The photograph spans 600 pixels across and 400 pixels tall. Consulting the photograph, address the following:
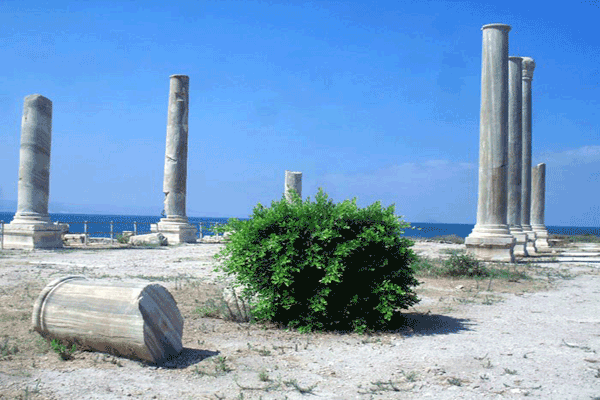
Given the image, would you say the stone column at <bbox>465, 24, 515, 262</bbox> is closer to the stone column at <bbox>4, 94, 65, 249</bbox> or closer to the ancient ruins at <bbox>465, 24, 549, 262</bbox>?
the ancient ruins at <bbox>465, 24, 549, 262</bbox>

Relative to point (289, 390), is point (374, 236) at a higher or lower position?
higher

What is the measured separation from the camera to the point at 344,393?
4.68m

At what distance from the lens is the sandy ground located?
185 inches

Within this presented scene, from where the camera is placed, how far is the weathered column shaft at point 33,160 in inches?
762

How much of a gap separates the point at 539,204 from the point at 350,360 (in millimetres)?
25559

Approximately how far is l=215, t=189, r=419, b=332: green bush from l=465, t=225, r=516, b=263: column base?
31.4ft

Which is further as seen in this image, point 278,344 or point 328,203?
point 328,203

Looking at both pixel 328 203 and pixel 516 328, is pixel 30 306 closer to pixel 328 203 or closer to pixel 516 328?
pixel 328 203

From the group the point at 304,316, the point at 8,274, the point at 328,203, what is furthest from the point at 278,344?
the point at 8,274

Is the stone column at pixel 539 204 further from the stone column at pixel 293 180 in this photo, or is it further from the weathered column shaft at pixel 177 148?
the weathered column shaft at pixel 177 148

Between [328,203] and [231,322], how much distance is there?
6.36 ft

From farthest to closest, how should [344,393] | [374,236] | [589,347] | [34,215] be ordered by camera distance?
1. [34,215]
2. [374,236]
3. [589,347]
4. [344,393]

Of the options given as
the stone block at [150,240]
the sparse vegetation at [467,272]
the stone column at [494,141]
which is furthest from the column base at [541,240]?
the stone block at [150,240]

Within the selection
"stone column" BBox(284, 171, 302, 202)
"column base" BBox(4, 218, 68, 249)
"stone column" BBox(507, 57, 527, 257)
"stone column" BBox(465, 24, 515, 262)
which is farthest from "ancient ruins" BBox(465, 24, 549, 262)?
"stone column" BBox(284, 171, 302, 202)
